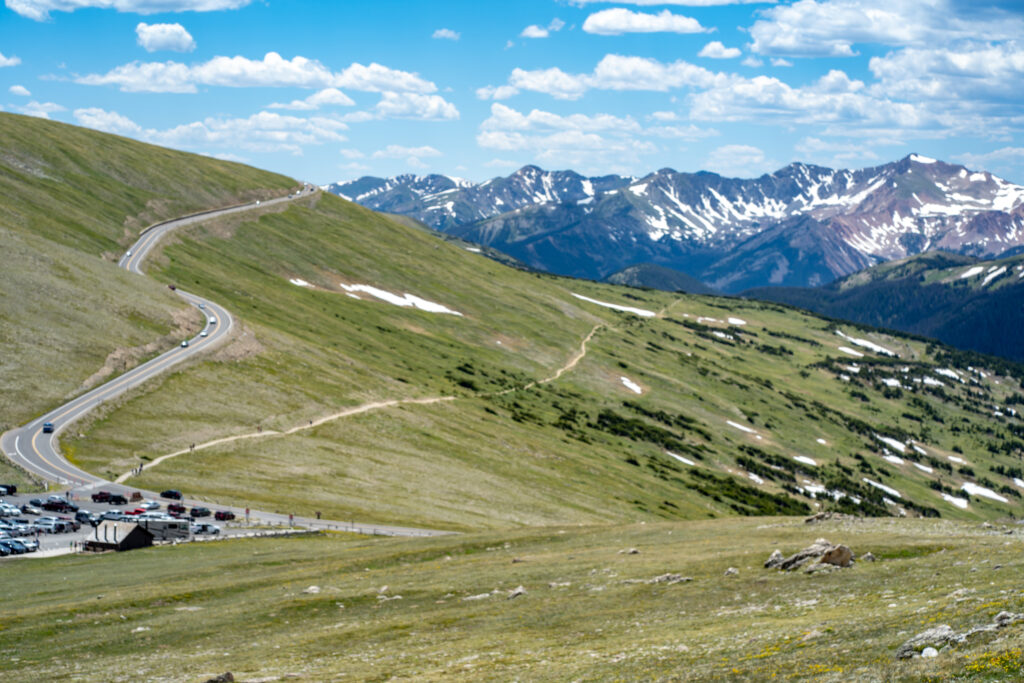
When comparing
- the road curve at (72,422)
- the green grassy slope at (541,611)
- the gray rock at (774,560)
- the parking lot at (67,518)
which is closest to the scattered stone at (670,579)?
the green grassy slope at (541,611)

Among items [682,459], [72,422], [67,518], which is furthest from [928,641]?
[682,459]

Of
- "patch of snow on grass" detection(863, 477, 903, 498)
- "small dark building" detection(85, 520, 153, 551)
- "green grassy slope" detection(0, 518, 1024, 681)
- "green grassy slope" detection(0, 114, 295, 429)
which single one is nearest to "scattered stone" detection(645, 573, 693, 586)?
"green grassy slope" detection(0, 518, 1024, 681)

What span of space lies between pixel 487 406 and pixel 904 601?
123059 mm

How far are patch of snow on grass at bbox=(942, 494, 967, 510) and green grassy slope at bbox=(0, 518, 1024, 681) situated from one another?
160m

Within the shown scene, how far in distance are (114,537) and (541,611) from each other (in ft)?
141

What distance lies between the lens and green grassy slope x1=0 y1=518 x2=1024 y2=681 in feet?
73.1

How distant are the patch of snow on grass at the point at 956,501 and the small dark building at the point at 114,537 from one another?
181934 mm

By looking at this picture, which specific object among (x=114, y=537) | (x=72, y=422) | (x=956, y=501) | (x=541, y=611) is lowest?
(x=956, y=501)

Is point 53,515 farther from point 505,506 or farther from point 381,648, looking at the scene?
point 381,648

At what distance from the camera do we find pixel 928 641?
1895cm

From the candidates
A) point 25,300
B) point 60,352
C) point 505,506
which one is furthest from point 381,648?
point 25,300

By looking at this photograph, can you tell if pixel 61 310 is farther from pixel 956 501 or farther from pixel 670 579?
pixel 956 501

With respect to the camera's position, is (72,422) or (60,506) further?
(72,422)

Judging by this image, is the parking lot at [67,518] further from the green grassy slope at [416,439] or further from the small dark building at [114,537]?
the green grassy slope at [416,439]
